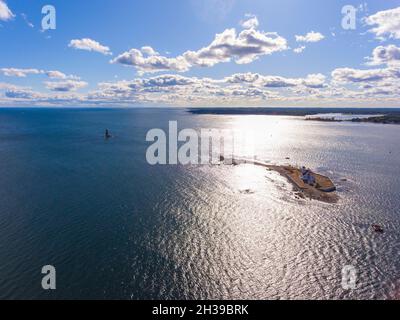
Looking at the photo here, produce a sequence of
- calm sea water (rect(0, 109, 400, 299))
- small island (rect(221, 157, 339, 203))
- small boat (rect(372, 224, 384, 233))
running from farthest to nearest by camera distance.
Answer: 1. small island (rect(221, 157, 339, 203))
2. small boat (rect(372, 224, 384, 233))
3. calm sea water (rect(0, 109, 400, 299))

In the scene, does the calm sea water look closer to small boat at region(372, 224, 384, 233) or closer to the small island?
small boat at region(372, 224, 384, 233)

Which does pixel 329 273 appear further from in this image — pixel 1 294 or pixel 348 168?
pixel 348 168

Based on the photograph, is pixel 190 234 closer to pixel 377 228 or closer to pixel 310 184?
pixel 377 228

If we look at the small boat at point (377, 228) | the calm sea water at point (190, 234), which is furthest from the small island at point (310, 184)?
the small boat at point (377, 228)

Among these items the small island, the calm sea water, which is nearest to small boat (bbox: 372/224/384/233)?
the calm sea water

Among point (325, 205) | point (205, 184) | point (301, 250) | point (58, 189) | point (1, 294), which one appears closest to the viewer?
point (1, 294)

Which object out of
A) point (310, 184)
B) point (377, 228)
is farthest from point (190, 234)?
point (310, 184)

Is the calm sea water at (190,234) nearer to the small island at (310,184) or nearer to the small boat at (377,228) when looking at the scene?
the small boat at (377,228)
